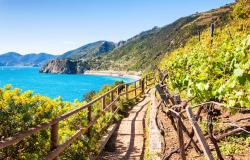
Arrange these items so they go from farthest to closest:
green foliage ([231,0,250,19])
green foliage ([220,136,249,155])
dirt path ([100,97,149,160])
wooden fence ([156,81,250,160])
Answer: green foliage ([231,0,250,19]), dirt path ([100,97,149,160]), green foliage ([220,136,249,155]), wooden fence ([156,81,250,160])

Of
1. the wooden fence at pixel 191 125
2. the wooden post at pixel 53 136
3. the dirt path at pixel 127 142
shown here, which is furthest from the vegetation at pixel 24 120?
the dirt path at pixel 127 142

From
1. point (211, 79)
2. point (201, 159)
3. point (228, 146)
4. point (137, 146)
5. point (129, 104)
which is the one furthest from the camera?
point (129, 104)

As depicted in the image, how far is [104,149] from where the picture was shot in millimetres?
10469

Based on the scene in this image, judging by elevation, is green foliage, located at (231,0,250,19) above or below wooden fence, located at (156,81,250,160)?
above

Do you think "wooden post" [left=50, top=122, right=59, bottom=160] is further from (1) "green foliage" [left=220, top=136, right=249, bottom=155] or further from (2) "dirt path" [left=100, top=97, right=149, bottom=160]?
(1) "green foliage" [left=220, top=136, right=249, bottom=155]

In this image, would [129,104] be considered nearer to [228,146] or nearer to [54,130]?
[228,146]

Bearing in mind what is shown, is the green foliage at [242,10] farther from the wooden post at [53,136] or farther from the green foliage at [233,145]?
the wooden post at [53,136]

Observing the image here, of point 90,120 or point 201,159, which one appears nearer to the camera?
point 201,159

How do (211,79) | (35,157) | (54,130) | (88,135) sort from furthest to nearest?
1. (88,135)
2. (54,130)
3. (35,157)
4. (211,79)

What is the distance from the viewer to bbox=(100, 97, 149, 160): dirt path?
9711 mm

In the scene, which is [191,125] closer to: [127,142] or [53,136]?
[53,136]

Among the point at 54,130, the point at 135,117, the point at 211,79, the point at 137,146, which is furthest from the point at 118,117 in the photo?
the point at 211,79

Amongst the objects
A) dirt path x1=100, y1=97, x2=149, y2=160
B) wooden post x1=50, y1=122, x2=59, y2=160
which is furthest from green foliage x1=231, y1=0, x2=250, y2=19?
wooden post x1=50, y1=122, x2=59, y2=160

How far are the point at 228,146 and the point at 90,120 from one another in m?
3.44
